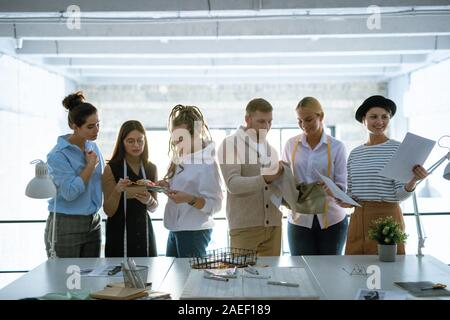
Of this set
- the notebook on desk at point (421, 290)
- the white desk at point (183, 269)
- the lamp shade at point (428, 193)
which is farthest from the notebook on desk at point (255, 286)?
the lamp shade at point (428, 193)

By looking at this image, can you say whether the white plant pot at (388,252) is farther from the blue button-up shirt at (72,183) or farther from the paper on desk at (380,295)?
the blue button-up shirt at (72,183)

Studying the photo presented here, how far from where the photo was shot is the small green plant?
8.80ft

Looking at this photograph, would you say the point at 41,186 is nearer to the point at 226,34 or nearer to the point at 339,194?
the point at 339,194

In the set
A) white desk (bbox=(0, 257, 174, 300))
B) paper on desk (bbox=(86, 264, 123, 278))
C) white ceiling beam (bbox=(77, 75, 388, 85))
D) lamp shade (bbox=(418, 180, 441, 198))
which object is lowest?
white desk (bbox=(0, 257, 174, 300))

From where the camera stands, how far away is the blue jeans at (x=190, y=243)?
3002mm

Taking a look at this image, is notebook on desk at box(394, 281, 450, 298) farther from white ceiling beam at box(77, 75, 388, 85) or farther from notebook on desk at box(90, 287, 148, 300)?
white ceiling beam at box(77, 75, 388, 85)

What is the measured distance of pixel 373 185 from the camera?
299 cm

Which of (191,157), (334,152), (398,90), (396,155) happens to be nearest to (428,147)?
(396,155)

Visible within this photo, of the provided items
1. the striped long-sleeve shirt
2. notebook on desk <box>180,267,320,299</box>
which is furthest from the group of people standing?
notebook on desk <box>180,267,320,299</box>

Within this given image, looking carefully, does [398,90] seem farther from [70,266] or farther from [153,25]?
[70,266]

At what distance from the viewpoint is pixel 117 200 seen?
3.00 metres

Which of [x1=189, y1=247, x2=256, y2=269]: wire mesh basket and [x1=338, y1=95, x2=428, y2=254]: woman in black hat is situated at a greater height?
[x1=338, y1=95, x2=428, y2=254]: woman in black hat

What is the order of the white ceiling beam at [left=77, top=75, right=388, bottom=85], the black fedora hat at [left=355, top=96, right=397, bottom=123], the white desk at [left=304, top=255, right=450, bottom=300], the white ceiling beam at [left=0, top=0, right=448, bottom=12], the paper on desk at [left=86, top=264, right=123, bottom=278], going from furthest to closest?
the white ceiling beam at [left=77, top=75, right=388, bottom=85]
the white ceiling beam at [left=0, top=0, right=448, bottom=12]
the black fedora hat at [left=355, top=96, right=397, bottom=123]
the paper on desk at [left=86, top=264, right=123, bottom=278]
the white desk at [left=304, top=255, right=450, bottom=300]

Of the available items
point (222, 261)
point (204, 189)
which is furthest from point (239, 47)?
point (222, 261)
